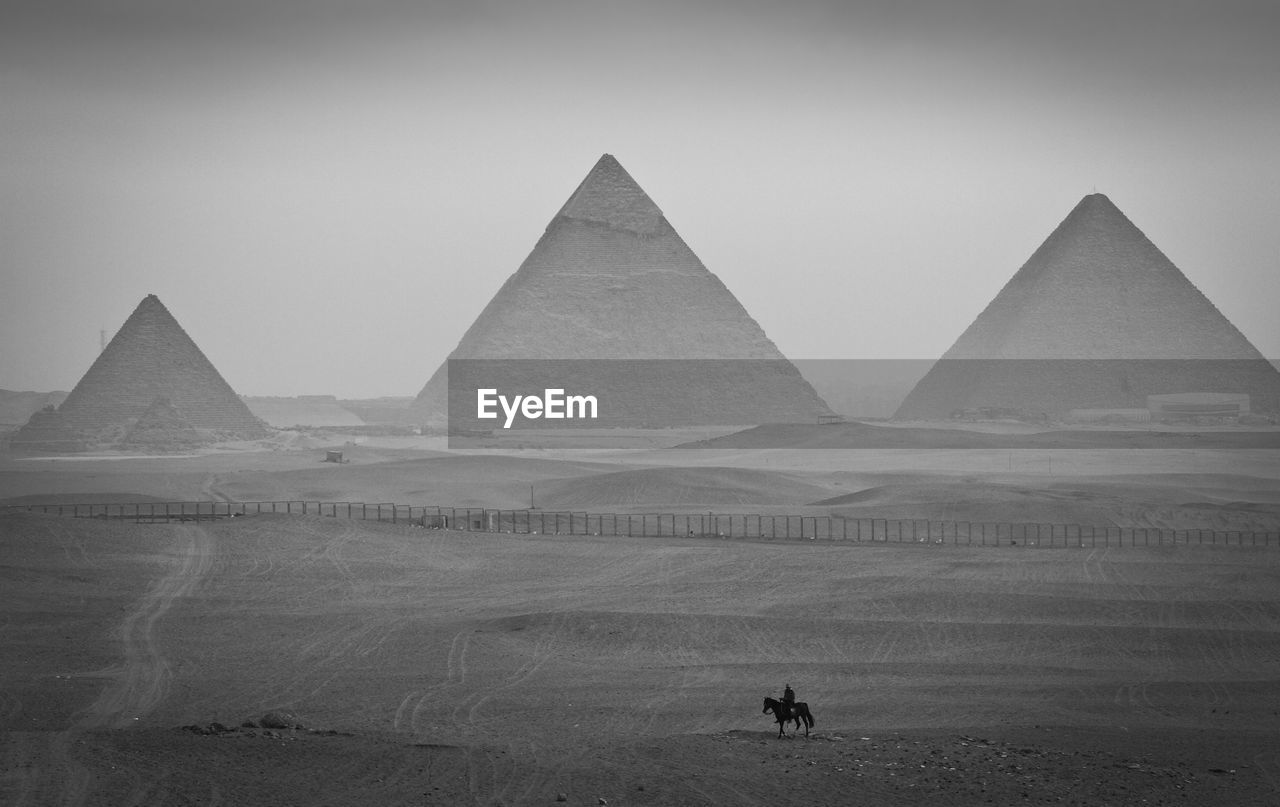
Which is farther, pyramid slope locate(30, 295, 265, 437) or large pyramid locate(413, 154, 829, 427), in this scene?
large pyramid locate(413, 154, 829, 427)

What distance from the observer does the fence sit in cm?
3083

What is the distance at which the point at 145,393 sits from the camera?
2977 inches

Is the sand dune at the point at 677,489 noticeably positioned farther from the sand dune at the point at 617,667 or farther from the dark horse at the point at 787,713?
the dark horse at the point at 787,713

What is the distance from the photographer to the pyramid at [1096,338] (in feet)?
305

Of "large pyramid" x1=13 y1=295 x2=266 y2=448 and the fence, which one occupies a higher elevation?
"large pyramid" x1=13 y1=295 x2=266 y2=448

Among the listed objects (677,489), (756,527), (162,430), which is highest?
(162,430)

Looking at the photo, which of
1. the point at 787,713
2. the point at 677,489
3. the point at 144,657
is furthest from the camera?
the point at 677,489

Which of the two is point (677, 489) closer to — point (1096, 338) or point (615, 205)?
point (1096, 338)

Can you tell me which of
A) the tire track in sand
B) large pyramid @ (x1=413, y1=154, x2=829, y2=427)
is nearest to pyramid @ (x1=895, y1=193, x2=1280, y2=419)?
large pyramid @ (x1=413, y1=154, x2=829, y2=427)

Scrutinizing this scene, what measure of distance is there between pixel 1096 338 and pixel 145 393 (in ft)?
167

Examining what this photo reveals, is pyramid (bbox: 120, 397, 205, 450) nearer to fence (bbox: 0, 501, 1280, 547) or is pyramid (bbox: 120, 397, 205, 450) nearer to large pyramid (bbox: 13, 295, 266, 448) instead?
large pyramid (bbox: 13, 295, 266, 448)

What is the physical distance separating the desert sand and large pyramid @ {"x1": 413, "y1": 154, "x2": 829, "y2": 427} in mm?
56856

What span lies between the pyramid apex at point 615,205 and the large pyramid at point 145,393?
32045mm

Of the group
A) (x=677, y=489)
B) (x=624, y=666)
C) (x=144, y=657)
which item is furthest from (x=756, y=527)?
(x=144, y=657)
